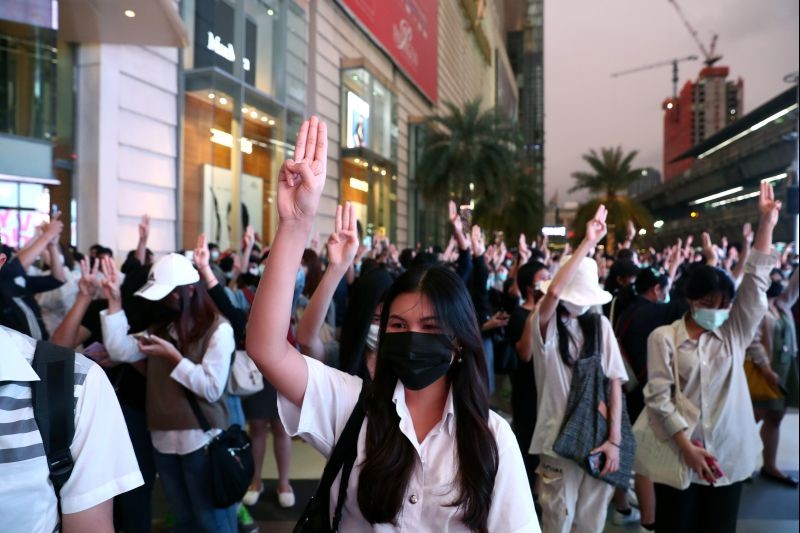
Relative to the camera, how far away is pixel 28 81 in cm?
534

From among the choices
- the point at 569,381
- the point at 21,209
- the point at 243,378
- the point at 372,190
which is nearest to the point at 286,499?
the point at 243,378

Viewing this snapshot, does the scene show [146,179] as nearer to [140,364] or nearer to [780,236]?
[140,364]

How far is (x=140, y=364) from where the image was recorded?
10.6ft

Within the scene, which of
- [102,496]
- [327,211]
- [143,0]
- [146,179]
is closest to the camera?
[102,496]

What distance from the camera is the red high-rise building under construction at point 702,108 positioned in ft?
303

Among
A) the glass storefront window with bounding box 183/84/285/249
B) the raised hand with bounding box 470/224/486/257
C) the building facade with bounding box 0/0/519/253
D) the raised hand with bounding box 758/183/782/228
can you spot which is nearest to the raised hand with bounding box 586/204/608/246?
the raised hand with bounding box 758/183/782/228

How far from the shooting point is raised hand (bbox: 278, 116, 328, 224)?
1.54m

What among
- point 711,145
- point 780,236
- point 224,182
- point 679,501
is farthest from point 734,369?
point 711,145

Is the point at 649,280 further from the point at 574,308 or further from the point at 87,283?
the point at 87,283

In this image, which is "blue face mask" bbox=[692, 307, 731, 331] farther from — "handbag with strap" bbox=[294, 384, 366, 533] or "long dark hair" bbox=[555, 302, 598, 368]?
"handbag with strap" bbox=[294, 384, 366, 533]

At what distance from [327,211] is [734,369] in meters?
8.45

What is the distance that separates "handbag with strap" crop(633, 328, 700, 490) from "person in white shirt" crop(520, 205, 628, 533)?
0.64 feet

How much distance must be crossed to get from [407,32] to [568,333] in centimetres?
1602

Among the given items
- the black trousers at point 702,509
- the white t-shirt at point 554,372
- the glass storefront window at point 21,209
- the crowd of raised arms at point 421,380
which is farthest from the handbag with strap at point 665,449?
the glass storefront window at point 21,209
